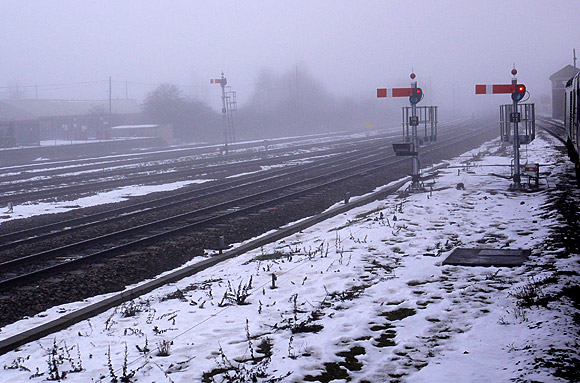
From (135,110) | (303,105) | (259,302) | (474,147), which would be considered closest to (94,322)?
(259,302)

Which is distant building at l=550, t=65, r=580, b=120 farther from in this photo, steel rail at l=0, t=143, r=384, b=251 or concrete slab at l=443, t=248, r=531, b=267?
concrete slab at l=443, t=248, r=531, b=267

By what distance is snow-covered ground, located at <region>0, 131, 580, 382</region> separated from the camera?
5.31m

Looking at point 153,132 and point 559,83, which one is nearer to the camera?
point 559,83

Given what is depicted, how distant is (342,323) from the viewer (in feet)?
21.2

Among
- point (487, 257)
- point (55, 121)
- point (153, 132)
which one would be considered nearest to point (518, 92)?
point (487, 257)

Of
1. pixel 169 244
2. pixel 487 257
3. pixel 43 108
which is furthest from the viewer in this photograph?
pixel 43 108

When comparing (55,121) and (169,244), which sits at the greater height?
(55,121)

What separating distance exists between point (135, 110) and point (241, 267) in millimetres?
102053

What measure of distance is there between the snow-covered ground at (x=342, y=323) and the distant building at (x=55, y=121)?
142 feet

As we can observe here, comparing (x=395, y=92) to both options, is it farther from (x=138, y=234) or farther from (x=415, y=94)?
(x=138, y=234)

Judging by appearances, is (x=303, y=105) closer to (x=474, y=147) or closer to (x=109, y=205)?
(x=474, y=147)

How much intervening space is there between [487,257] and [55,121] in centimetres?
6347

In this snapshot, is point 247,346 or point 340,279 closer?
point 247,346

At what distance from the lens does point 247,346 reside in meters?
6.00
